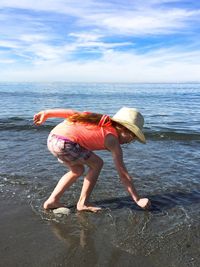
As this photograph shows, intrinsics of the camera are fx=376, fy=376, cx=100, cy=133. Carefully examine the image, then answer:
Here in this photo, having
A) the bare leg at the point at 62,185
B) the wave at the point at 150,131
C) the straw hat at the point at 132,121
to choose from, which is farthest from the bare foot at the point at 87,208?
the wave at the point at 150,131


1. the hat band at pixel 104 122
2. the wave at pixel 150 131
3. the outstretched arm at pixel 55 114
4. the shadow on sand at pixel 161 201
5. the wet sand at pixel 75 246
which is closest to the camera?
the wet sand at pixel 75 246

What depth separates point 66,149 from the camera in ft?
14.3

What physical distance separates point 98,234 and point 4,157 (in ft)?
11.8

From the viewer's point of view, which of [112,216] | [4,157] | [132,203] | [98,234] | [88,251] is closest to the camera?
[88,251]

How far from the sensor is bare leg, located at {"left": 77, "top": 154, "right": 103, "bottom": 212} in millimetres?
4570

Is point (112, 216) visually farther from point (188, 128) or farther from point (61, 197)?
point (188, 128)

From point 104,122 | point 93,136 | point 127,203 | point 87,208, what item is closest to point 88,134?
point 93,136

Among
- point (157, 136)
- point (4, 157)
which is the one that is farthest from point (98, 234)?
point (157, 136)

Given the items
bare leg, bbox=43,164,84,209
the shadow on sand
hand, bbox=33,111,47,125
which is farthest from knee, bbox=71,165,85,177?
hand, bbox=33,111,47,125

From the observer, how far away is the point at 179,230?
4.16 m

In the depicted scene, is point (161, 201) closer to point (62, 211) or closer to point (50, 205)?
point (62, 211)

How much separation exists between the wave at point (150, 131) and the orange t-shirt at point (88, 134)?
5379 millimetres

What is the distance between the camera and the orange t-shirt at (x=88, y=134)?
14.1 feet

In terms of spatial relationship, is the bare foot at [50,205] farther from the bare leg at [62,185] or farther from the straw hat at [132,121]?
the straw hat at [132,121]
